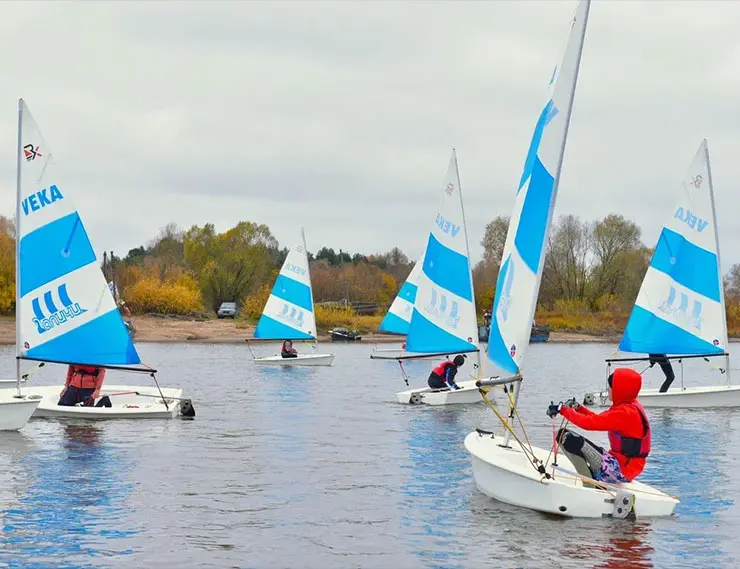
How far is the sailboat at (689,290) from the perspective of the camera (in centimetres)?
2508

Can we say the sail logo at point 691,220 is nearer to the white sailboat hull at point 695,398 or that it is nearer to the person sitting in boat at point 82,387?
the white sailboat hull at point 695,398

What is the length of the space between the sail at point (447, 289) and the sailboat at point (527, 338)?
1331 centimetres

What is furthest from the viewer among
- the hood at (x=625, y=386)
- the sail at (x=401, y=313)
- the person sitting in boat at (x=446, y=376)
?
the sail at (x=401, y=313)

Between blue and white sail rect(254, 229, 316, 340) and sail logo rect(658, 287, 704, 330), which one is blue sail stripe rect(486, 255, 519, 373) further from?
Result: blue and white sail rect(254, 229, 316, 340)

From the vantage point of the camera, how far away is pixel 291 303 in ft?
142

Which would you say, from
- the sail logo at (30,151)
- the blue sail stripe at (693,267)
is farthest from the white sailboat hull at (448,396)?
the sail logo at (30,151)

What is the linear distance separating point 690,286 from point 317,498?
45.8ft

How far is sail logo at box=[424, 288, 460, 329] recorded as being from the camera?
1069 inches

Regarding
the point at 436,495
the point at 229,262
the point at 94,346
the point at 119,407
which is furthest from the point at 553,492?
the point at 229,262

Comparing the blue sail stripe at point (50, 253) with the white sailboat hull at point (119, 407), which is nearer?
the blue sail stripe at point (50, 253)

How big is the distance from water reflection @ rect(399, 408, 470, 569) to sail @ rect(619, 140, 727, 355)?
6.11m

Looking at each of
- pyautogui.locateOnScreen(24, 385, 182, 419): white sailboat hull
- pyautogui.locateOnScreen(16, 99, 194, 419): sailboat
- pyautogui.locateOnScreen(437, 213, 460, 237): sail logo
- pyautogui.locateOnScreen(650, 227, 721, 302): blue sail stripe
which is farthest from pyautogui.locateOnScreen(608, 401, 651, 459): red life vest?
pyautogui.locateOnScreen(437, 213, 460, 237): sail logo

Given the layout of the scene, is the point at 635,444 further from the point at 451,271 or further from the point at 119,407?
the point at 451,271

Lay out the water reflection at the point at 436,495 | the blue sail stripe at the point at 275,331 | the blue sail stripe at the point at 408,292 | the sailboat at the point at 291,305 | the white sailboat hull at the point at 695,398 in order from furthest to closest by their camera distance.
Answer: the blue sail stripe at the point at 408,292 < the sailboat at the point at 291,305 < the blue sail stripe at the point at 275,331 < the white sailboat hull at the point at 695,398 < the water reflection at the point at 436,495
